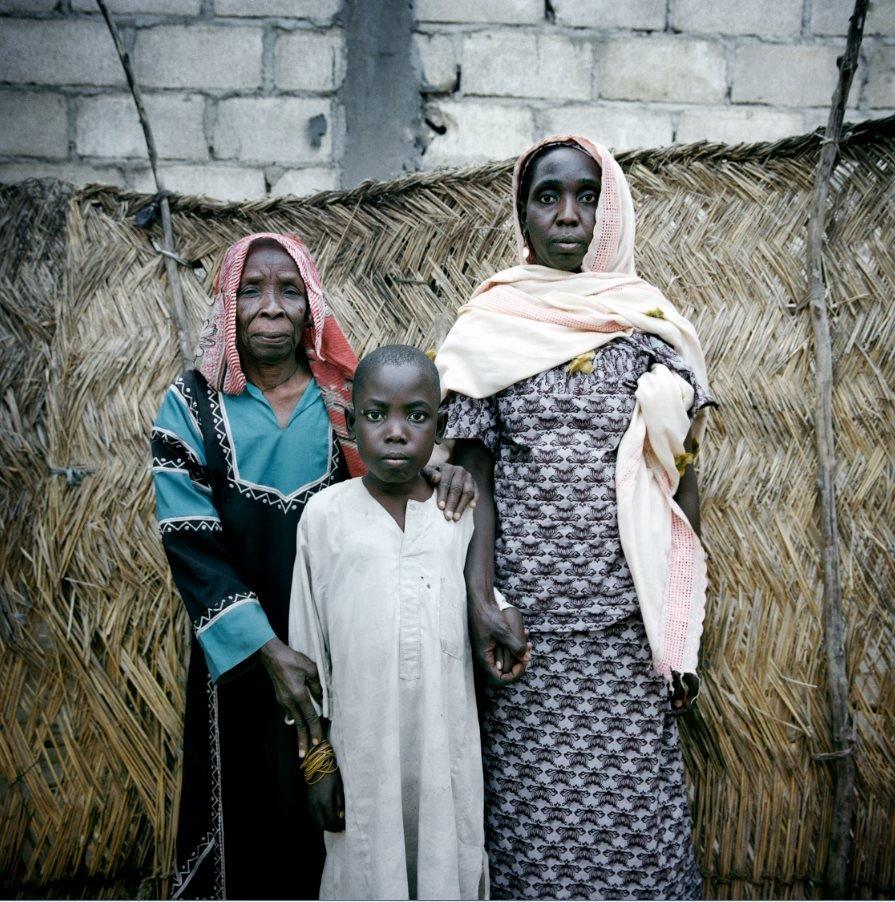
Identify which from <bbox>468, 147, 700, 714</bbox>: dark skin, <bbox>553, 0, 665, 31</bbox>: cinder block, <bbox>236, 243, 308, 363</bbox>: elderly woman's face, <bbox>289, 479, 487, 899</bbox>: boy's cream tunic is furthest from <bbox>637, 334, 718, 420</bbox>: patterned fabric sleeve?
<bbox>553, 0, 665, 31</bbox>: cinder block

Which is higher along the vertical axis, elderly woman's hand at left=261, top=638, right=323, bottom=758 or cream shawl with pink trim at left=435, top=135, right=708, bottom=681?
cream shawl with pink trim at left=435, top=135, right=708, bottom=681

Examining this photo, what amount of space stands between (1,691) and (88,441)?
876 mm

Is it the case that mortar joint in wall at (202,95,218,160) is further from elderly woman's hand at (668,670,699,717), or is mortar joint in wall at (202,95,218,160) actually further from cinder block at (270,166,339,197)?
elderly woman's hand at (668,670,699,717)

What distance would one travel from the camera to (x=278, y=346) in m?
2.13

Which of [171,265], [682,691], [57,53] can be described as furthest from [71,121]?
[682,691]

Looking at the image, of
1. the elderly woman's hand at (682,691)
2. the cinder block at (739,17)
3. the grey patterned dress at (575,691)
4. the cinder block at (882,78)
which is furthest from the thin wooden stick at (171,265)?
the cinder block at (882,78)

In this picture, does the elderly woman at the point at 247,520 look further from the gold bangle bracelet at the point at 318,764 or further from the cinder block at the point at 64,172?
the cinder block at the point at 64,172

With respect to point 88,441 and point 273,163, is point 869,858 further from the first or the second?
point 273,163

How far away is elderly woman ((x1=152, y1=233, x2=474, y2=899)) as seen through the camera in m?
2.03

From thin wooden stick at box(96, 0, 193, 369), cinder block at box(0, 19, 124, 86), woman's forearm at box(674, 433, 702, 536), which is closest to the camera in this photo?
woman's forearm at box(674, 433, 702, 536)

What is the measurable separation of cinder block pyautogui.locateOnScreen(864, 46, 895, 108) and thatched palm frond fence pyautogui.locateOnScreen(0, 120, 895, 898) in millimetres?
1065

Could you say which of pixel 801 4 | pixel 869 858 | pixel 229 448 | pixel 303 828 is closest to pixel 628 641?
pixel 303 828

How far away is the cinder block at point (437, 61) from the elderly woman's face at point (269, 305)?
1.67 metres

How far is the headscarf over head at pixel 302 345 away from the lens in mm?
2131
